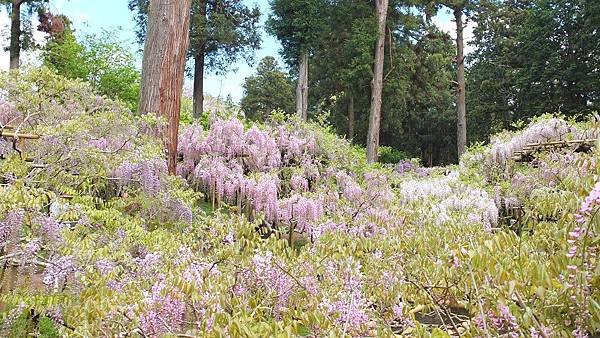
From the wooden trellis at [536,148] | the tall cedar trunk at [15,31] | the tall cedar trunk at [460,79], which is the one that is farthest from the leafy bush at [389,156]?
the tall cedar trunk at [15,31]

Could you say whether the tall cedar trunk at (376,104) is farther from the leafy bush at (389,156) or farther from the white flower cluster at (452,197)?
the leafy bush at (389,156)

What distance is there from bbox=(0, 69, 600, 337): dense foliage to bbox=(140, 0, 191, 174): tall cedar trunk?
0.52 metres

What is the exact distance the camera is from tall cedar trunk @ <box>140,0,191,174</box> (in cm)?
549

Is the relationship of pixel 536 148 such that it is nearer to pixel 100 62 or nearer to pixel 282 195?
pixel 282 195

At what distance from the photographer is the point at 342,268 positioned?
2740 millimetres

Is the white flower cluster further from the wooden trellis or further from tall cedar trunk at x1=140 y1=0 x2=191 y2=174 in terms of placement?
tall cedar trunk at x1=140 y1=0 x2=191 y2=174

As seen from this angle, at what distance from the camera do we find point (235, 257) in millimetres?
2408

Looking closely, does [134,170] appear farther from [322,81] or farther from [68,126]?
[322,81]

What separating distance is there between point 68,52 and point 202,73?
4.16 meters

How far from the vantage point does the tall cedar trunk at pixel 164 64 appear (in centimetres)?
549

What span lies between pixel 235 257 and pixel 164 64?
3.61 metres

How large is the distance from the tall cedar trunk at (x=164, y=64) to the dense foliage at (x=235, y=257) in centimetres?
52

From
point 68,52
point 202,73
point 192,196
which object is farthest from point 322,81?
point 192,196

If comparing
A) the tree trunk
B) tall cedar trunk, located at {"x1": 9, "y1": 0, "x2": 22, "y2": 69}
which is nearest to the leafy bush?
the tree trunk
